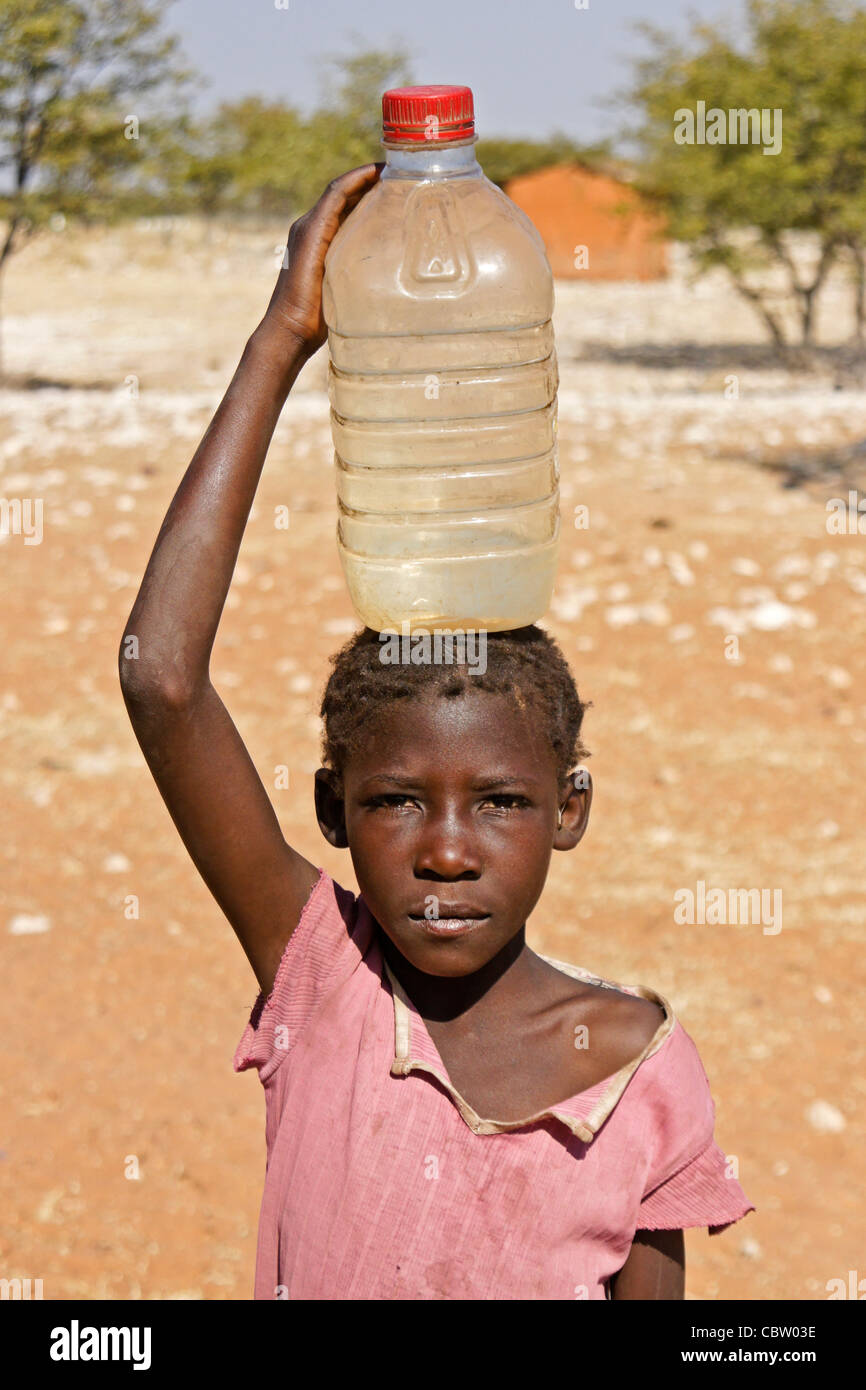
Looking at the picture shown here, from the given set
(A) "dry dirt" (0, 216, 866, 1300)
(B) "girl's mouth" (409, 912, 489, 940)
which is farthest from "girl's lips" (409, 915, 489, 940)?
(A) "dry dirt" (0, 216, 866, 1300)

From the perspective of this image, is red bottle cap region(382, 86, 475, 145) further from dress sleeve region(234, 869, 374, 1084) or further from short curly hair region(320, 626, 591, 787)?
dress sleeve region(234, 869, 374, 1084)

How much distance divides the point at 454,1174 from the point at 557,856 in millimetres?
4245

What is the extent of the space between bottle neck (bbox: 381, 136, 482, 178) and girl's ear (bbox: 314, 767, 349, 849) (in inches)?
29.5

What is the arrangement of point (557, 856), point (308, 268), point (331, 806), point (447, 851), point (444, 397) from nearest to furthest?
point (447, 851) → point (308, 268) → point (331, 806) → point (444, 397) → point (557, 856)

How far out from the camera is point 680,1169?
1.72 meters

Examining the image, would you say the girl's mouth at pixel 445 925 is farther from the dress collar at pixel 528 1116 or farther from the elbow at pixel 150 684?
the elbow at pixel 150 684

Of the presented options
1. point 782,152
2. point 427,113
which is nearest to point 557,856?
point 427,113

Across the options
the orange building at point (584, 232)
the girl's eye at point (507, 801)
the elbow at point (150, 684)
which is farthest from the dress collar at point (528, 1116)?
the orange building at point (584, 232)

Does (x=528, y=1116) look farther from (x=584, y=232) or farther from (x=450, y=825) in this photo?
(x=584, y=232)

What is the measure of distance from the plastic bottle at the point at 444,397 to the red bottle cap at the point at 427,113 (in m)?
0.11

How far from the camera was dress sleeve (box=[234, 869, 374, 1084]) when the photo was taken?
1.81 meters

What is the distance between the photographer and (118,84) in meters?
16.9

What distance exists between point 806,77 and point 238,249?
974 inches
